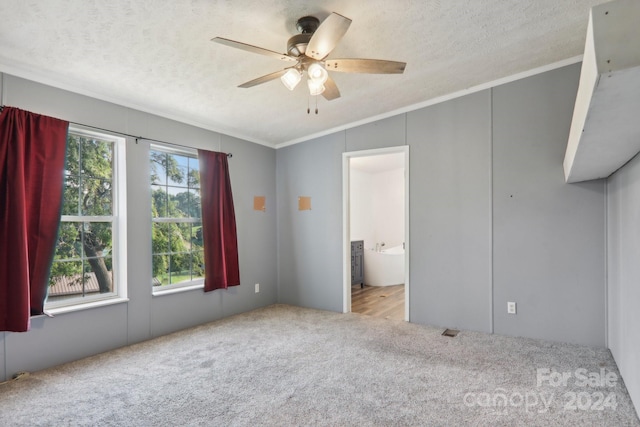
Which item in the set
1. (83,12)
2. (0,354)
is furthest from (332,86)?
(0,354)

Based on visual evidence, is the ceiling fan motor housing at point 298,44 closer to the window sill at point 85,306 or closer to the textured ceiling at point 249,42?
the textured ceiling at point 249,42

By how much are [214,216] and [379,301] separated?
271 centimetres

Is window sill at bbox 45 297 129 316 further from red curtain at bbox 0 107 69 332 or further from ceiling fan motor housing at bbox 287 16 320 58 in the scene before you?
ceiling fan motor housing at bbox 287 16 320 58

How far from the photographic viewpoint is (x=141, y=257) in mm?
3533

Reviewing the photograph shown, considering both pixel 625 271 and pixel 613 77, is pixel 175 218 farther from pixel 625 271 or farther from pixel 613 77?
pixel 625 271

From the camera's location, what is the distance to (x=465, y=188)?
3838mm

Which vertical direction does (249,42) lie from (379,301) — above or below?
above

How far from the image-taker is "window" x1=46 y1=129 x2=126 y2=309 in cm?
305

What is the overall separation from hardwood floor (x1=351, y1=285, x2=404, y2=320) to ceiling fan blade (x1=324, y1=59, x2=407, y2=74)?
3.05 m

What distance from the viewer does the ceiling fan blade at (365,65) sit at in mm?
2218

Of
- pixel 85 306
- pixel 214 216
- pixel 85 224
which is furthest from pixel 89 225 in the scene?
pixel 214 216

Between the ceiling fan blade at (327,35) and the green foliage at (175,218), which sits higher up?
the ceiling fan blade at (327,35)

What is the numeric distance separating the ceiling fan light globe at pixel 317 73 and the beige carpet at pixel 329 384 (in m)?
2.14

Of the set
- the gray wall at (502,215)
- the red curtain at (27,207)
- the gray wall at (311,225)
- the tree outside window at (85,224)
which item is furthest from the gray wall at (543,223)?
the red curtain at (27,207)
